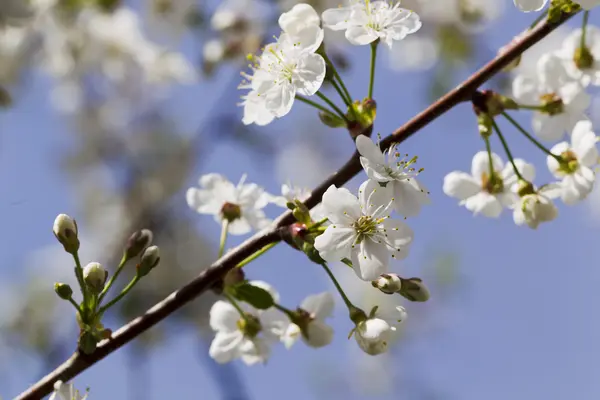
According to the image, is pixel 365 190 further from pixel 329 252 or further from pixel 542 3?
pixel 542 3

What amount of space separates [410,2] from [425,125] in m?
2.70

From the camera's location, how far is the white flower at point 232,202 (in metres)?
2.03

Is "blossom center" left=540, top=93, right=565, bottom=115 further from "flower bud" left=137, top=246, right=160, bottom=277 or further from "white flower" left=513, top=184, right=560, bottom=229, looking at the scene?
"flower bud" left=137, top=246, right=160, bottom=277

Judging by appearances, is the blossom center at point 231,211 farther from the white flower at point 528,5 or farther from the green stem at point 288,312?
the white flower at point 528,5

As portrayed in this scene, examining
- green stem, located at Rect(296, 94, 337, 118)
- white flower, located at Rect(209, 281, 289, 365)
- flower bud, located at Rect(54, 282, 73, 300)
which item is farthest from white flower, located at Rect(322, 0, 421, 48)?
flower bud, located at Rect(54, 282, 73, 300)

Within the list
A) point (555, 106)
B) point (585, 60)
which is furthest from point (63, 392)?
point (585, 60)

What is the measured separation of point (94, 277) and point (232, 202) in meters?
0.65

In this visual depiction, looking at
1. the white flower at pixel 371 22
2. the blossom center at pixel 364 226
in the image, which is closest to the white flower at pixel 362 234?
the blossom center at pixel 364 226

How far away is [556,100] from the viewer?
204cm

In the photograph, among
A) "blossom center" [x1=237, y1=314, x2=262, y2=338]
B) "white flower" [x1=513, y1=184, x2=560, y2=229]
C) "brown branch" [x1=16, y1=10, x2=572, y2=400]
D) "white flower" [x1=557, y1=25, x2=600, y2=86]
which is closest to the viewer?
"brown branch" [x1=16, y1=10, x2=572, y2=400]

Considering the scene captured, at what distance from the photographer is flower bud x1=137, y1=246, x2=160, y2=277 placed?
1.60 meters

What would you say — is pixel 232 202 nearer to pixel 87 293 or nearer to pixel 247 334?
pixel 247 334

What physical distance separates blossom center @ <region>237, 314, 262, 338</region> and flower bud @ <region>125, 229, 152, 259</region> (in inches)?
14.8

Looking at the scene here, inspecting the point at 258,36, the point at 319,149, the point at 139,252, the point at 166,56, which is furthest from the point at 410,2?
the point at 319,149
